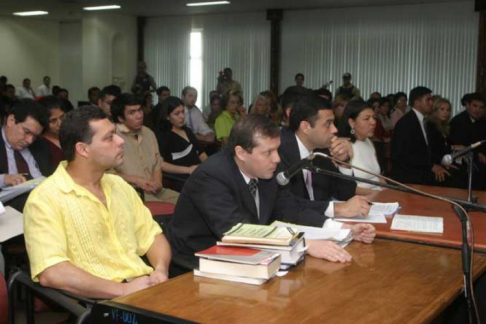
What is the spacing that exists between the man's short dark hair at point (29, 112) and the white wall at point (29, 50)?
13.6 meters

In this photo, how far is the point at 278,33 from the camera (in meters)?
13.5

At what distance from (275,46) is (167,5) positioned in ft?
7.71

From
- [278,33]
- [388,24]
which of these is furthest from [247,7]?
[388,24]

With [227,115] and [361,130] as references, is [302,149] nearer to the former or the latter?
[361,130]

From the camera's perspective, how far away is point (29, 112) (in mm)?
3594

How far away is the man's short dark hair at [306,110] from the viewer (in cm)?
356

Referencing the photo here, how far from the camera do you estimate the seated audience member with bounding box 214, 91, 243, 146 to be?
7406mm

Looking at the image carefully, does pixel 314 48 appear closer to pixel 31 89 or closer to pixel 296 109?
pixel 31 89

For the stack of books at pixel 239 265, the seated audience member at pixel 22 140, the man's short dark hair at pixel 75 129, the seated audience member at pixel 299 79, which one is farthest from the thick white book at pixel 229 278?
the seated audience member at pixel 299 79

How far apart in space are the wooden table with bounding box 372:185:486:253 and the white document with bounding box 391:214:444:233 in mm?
27

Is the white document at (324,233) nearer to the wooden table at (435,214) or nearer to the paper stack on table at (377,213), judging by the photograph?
the wooden table at (435,214)

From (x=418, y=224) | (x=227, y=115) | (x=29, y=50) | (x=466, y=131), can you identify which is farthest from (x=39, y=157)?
(x=29, y=50)

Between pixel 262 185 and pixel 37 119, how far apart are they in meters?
1.51

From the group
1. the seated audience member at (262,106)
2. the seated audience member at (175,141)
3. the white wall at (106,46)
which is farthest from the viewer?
the white wall at (106,46)
